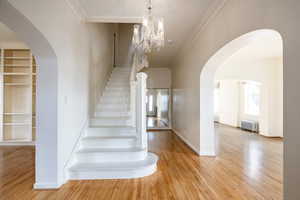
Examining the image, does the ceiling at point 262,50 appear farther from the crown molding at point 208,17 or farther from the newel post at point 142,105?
the newel post at point 142,105

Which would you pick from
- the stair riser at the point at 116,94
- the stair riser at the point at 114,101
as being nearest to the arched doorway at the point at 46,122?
the stair riser at the point at 114,101

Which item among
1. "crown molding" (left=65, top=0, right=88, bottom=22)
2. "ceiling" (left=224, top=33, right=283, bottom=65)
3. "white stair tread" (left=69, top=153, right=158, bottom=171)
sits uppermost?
"crown molding" (left=65, top=0, right=88, bottom=22)

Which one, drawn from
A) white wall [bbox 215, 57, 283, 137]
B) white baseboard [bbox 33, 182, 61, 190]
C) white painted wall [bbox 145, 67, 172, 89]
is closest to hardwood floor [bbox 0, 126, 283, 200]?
white baseboard [bbox 33, 182, 61, 190]

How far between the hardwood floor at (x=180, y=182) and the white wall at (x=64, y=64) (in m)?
0.42

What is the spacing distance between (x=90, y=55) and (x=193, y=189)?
352 cm

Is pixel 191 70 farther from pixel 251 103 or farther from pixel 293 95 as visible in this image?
pixel 251 103

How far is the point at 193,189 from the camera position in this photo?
8.23ft

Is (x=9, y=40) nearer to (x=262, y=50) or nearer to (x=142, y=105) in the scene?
(x=142, y=105)

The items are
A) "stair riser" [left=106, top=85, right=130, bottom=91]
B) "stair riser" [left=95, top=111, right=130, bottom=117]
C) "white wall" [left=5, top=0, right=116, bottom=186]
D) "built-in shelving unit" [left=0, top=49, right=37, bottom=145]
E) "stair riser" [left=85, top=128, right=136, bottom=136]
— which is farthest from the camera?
"stair riser" [left=106, top=85, right=130, bottom=91]

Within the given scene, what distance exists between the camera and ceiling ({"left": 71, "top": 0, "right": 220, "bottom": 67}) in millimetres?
2928

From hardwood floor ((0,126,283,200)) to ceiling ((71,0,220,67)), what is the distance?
299cm

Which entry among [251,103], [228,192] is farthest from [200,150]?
[251,103]

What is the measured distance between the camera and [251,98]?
8.40 metres

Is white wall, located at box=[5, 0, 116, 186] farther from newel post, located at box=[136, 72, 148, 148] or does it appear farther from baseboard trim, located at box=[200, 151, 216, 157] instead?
baseboard trim, located at box=[200, 151, 216, 157]
